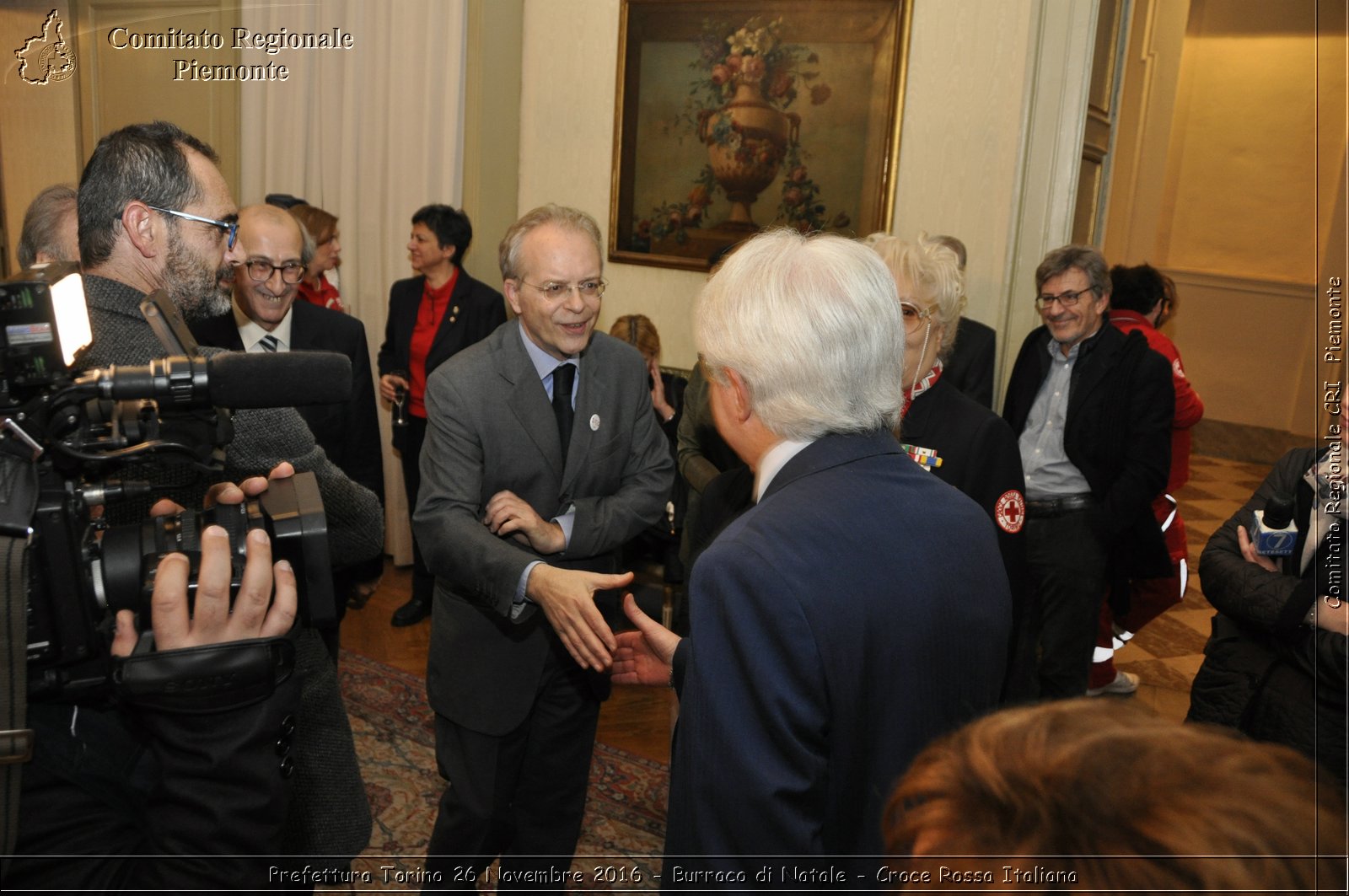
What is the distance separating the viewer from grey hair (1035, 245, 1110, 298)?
3.87m

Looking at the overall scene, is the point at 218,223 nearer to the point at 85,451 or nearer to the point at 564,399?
the point at 85,451

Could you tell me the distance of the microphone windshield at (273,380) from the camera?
1098 millimetres

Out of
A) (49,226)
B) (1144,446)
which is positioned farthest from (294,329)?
(1144,446)

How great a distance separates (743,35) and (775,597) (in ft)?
15.3

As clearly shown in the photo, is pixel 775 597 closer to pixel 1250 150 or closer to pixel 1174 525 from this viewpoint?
pixel 1174 525

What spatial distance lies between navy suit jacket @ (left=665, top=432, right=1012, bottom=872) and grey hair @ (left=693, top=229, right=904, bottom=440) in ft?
0.23

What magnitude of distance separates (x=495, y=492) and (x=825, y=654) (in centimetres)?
132

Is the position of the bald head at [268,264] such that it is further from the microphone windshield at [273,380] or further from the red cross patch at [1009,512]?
the red cross patch at [1009,512]

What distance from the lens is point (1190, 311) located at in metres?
10.5

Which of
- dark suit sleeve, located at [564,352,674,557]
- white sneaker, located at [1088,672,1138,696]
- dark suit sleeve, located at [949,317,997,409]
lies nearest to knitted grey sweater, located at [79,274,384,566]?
dark suit sleeve, located at [564,352,674,557]

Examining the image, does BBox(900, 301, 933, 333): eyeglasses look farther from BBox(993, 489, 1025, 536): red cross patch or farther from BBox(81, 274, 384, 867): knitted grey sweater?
BBox(81, 274, 384, 867): knitted grey sweater

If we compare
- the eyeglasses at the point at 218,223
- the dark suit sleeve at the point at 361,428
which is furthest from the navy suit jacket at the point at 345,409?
the eyeglasses at the point at 218,223

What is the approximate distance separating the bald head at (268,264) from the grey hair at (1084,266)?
116 inches

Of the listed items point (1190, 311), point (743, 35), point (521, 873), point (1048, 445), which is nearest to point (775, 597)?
point (521, 873)
